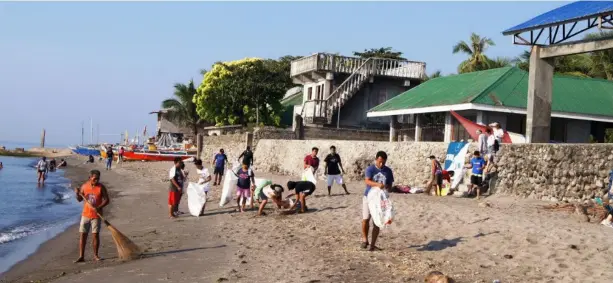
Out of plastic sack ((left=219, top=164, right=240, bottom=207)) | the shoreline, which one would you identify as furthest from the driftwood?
A: the shoreline

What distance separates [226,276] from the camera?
9336 millimetres

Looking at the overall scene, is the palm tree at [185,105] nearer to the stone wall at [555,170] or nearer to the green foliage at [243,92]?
the green foliage at [243,92]

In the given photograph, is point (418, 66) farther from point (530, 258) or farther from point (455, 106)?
point (530, 258)

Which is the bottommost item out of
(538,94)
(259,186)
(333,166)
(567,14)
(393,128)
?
(259,186)

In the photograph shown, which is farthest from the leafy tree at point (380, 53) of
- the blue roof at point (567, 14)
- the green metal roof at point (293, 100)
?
the blue roof at point (567, 14)

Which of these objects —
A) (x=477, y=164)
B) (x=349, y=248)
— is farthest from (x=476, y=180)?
(x=349, y=248)

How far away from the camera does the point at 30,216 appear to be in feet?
68.1

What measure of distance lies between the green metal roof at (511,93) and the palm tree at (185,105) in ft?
106

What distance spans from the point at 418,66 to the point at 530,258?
98.0 ft

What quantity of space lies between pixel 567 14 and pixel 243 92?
3067cm

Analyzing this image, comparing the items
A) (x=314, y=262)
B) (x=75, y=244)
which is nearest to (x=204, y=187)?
(x=75, y=244)

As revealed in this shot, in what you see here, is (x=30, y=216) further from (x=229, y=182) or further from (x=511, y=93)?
(x=511, y=93)

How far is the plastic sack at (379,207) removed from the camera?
1013cm

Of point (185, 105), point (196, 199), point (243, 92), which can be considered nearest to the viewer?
point (196, 199)
